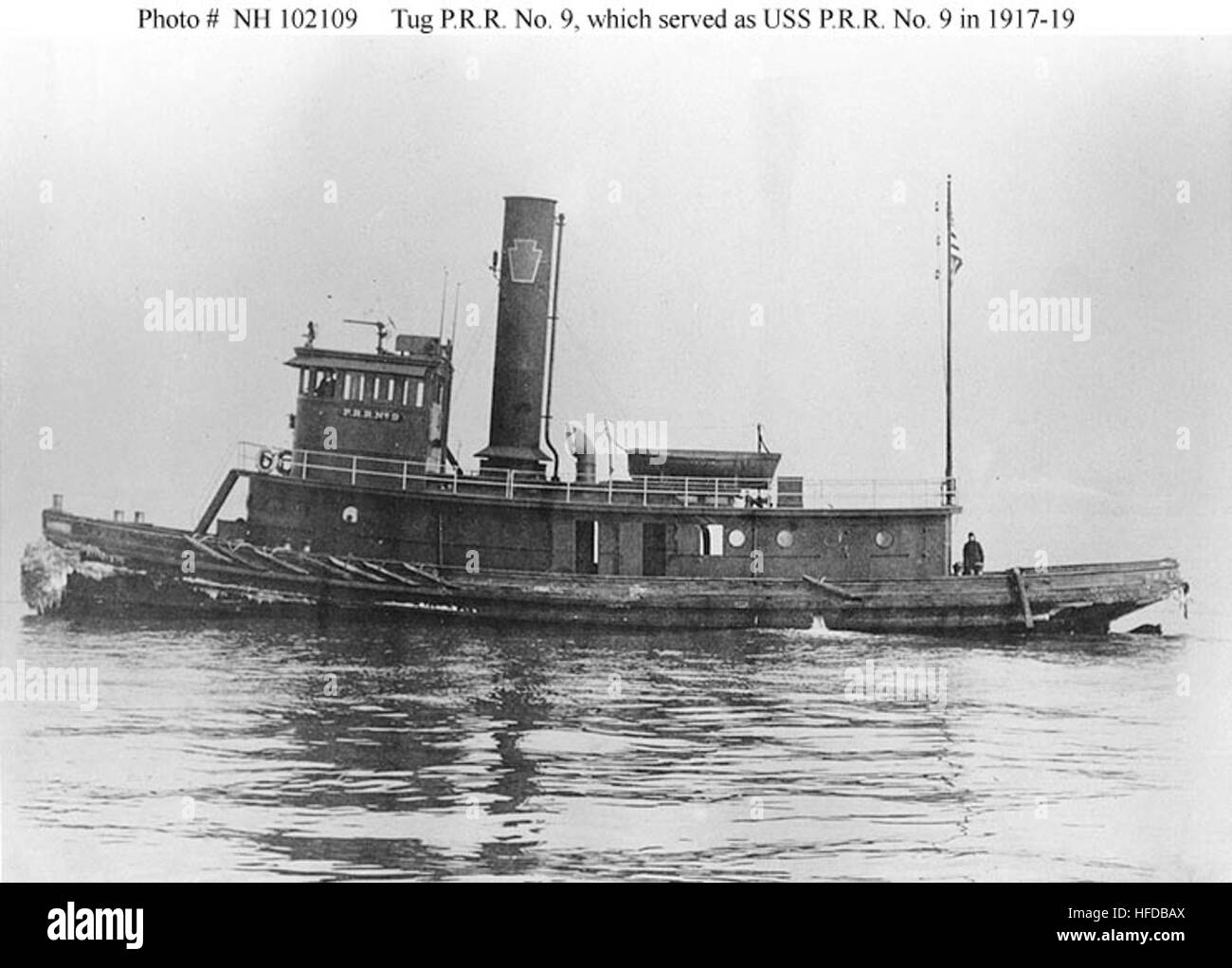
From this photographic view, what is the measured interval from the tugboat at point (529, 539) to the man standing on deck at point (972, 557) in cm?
14

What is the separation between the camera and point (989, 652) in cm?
1367

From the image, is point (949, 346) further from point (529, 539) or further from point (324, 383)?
point (324, 383)

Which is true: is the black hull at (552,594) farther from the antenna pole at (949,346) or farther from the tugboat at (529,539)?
the antenna pole at (949,346)

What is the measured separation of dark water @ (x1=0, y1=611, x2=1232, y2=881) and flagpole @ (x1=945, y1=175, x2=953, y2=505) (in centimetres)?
216

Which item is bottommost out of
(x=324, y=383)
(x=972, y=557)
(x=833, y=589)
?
(x=833, y=589)

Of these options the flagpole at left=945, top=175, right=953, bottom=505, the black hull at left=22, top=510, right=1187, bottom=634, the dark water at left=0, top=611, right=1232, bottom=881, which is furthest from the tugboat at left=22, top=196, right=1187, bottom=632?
the dark water at left=0, top=611, right=1232, bottom=881

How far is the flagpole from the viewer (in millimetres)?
11328

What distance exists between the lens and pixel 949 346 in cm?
1195

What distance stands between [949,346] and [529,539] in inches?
216

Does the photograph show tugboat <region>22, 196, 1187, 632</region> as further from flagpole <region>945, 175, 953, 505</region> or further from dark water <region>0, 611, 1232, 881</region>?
dark water <region>0, 611, 1232, 881</region>

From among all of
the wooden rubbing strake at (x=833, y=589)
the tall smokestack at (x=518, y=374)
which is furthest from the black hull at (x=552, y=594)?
the tall smokestack at (x=518, y=374)

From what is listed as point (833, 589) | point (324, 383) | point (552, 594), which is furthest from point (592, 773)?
point (324, 383)
